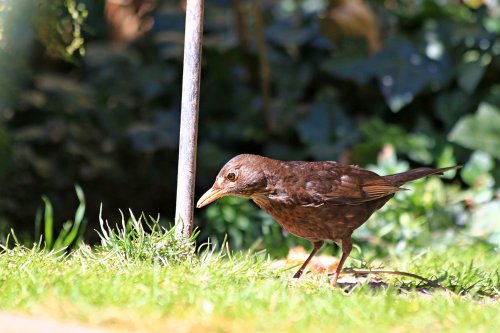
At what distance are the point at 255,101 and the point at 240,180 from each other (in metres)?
3.97

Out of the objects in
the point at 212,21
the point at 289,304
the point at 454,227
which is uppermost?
the point at 212,21

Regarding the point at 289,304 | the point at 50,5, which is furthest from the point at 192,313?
the point at 50,5

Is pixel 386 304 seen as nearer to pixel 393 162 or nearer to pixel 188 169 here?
pixel 188 169

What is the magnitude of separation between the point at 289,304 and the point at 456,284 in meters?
1.40

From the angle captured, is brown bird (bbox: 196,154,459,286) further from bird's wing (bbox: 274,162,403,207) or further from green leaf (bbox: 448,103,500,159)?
green leaf (bbox: 448,103,500,159)

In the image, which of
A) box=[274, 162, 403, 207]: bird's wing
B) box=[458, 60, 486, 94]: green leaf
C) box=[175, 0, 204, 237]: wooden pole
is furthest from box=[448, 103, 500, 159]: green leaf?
box=[175, 0, 204, 237]: wooden pole

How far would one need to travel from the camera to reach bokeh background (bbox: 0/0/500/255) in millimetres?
7871

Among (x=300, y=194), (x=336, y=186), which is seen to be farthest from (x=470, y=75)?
(x=300, y=194)

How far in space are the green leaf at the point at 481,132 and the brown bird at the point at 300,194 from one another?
2.83 m

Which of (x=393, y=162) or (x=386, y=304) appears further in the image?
(x=393, y=162)

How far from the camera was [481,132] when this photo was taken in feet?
24.3

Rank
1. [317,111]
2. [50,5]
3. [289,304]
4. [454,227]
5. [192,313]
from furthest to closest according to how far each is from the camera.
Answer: [317,111] < [454,227] < [50,5] < [289,304] < [192,313]

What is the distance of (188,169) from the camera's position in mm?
4410

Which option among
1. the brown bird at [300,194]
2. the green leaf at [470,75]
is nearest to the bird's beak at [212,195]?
the brown bird at [300,194]
